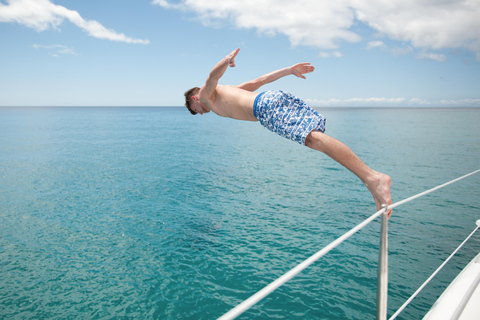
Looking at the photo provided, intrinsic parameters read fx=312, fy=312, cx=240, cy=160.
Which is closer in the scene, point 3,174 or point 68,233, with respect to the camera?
point 68,233

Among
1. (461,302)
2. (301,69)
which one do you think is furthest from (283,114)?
(461,302)

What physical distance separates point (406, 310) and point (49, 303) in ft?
26.5

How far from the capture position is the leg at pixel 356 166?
309cm

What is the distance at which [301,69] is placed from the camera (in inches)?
187

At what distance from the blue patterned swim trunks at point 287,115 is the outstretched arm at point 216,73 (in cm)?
53

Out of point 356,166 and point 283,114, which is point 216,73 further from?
point 356,166

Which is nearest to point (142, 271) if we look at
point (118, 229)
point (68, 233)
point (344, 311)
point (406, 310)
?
point (118, 229)

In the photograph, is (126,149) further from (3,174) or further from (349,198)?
(349,198)

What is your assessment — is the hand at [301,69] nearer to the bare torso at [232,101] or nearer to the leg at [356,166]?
the bare torso at [232,101]

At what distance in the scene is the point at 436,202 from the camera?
14.4 metres

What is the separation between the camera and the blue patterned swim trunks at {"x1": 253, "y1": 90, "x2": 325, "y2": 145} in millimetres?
3505

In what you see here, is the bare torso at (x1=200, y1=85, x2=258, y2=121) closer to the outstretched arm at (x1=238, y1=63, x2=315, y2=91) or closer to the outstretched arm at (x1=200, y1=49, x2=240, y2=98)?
the outstretched arm at (x1=200, y1=49, x2=240, y2=98)

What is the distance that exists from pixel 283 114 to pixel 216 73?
99 cm

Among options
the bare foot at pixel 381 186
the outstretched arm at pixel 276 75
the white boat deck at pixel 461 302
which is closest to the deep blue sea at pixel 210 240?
the white boat deck at pixel 461 302
